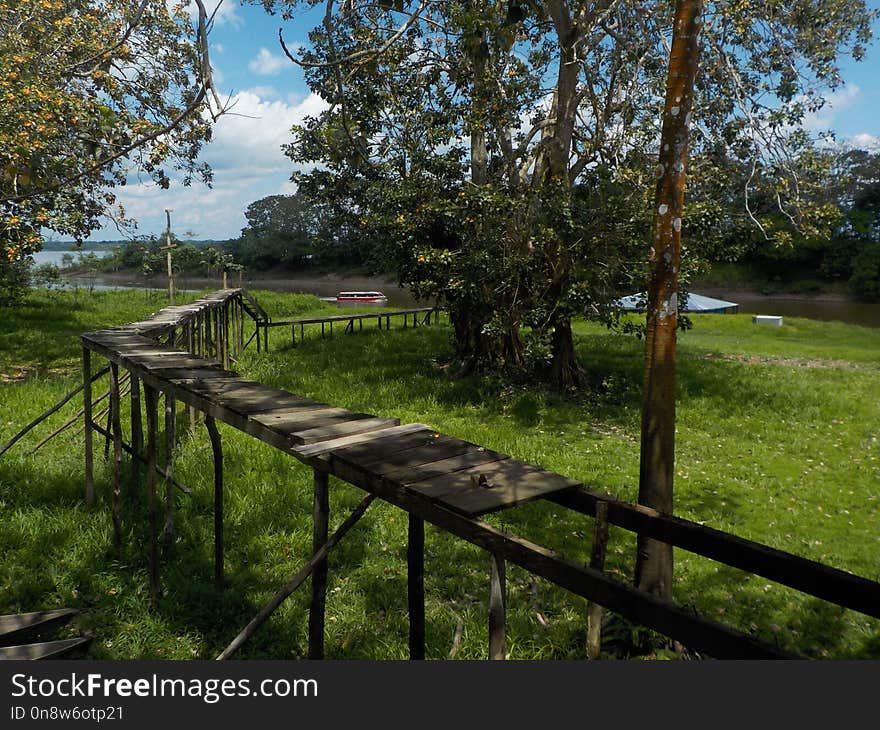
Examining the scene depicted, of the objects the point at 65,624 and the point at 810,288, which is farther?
the point at 810,288

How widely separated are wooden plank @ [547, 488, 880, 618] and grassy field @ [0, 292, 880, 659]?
230 cm

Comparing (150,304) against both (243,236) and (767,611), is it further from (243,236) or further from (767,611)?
(243,236)

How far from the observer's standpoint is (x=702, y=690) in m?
2.33

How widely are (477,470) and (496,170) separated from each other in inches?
569

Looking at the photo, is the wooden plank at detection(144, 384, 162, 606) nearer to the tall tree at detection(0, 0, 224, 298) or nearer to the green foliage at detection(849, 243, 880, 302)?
the tall tree at detection(0, 0, 224, 298)

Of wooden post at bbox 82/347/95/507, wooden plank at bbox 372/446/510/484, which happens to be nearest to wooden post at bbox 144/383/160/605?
wooden post at bbox 82/347/95/507

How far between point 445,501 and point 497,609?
1.73 feet

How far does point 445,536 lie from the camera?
6.93m

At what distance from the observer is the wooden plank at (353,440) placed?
11.7 ft

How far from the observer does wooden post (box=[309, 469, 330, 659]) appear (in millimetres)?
3668

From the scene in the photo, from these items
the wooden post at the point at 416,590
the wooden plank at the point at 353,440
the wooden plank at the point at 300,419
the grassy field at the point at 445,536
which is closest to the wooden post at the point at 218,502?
the grassy field at the point at 445,536

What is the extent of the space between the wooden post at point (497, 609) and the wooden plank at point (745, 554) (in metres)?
0.51

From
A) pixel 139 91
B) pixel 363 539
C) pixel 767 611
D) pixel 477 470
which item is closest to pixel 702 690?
pixel 477 470

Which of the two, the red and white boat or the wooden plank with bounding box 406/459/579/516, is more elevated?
the wooden plank with bounding box 406/459/579/516
